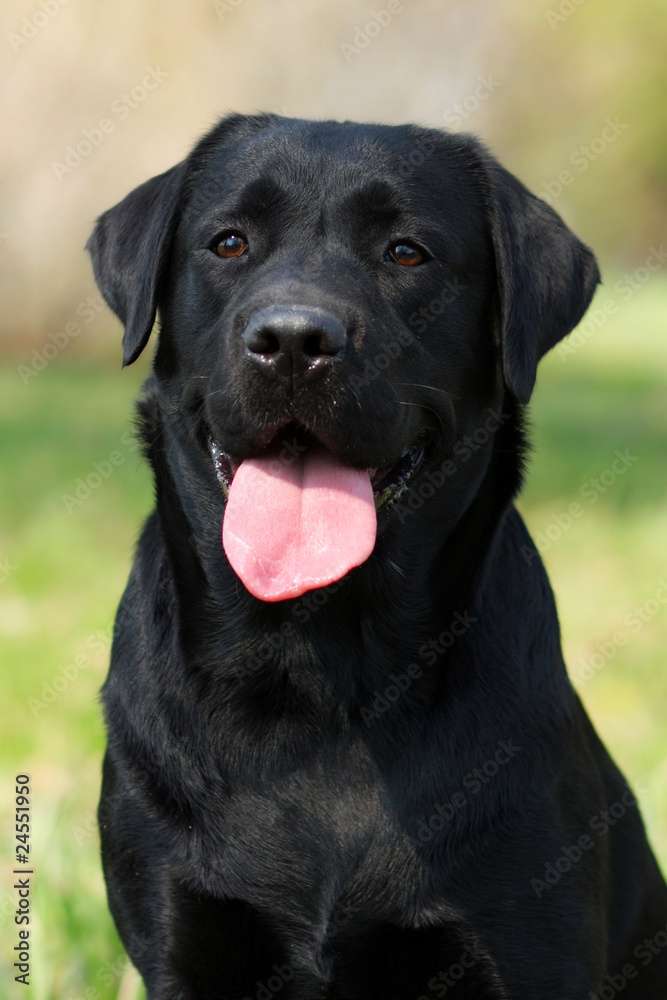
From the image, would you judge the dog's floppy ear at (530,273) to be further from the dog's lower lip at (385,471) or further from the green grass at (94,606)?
the green grass at (94,606)

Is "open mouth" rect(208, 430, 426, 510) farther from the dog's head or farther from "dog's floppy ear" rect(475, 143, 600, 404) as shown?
"dog's floppy ear" rect(475, 143, 600, 404)

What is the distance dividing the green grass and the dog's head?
55cm

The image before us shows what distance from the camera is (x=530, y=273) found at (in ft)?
8.77

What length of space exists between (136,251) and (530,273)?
91cm

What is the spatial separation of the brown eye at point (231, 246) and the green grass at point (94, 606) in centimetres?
62

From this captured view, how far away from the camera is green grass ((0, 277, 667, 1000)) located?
3268 mm

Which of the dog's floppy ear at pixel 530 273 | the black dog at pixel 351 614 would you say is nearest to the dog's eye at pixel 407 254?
the black dog at pixel 351 614

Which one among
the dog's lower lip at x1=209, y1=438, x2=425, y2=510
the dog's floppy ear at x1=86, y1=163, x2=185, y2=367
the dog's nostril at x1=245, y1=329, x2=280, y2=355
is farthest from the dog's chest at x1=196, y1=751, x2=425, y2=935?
the dog's floppy ear at x1=86, y1=163, x2=185, y2=367

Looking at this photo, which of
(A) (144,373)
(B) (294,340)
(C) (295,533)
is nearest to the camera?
(B) (294,340)

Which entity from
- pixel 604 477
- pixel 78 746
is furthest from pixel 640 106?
pixel 78 746

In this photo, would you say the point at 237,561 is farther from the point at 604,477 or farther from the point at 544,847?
the point at 604,477

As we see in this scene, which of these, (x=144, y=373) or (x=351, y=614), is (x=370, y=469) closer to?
(x=351, y=614)

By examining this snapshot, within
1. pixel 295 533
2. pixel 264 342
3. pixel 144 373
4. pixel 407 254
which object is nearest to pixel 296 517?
pixel 295 533

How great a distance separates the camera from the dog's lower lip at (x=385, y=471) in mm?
2500
